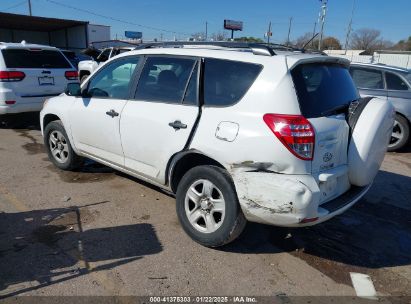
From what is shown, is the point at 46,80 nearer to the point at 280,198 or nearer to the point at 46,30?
the point at 280,198

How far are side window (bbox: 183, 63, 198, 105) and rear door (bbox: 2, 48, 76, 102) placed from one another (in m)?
5.50

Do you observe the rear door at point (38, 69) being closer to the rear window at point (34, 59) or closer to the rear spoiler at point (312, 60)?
the rear window at point (34, 59)

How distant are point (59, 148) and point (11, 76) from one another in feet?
10.1

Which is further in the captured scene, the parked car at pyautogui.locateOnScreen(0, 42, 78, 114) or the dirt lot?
the parked car at pyautogui.locateOnScreen(0, 42, 78, 114)

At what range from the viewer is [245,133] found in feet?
10.1

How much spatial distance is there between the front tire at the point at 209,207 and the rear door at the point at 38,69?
5.66m

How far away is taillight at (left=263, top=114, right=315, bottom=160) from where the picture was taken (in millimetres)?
2953

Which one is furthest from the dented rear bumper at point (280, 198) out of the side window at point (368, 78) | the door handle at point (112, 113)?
the side window at point (368, 78)

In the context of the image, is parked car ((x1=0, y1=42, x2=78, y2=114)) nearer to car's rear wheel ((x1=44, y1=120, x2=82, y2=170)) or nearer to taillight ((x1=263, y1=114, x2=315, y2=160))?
car's rear wheel ((x1=44, y1=120, x2=82, y2=170))

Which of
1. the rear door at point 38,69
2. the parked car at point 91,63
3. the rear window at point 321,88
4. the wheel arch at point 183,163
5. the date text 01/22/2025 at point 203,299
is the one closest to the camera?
the date text 01/22/2025 at point 203,299

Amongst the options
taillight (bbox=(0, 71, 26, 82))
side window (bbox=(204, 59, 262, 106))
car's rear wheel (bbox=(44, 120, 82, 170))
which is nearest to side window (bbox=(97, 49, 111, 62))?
taillight (bbox=(0, 71, 26, 82))

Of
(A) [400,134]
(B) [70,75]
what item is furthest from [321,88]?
(B) [70,75]

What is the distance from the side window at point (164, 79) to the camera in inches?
148

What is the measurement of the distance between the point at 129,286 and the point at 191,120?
5.05 ft
